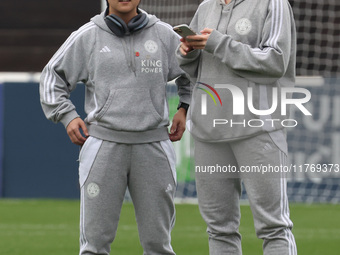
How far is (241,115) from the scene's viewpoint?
13.7 ft

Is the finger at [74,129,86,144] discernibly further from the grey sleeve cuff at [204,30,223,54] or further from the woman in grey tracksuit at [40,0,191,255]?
the grey sleeve cuff at [204,30,223,54]

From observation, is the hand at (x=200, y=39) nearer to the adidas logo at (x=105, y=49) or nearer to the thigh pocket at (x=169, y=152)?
the adidas logo at (x=105, y=49)

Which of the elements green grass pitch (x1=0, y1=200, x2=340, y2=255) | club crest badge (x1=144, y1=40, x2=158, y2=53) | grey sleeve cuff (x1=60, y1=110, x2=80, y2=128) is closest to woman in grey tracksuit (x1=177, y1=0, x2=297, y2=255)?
club crest badge (x1=144, y1=40, x2=158, y2=53)

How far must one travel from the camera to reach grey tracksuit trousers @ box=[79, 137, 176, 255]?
437cm

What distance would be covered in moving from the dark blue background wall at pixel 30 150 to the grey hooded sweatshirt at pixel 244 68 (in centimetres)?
742

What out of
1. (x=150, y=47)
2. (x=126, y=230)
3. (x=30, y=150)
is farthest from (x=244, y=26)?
(x=30, y=150)

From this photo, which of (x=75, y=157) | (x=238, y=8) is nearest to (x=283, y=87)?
(x=238, y=8)

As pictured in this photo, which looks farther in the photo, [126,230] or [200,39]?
[126,230]

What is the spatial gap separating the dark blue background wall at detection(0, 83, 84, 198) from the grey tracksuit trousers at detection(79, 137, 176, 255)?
7186mm

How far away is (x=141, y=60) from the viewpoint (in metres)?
4.43

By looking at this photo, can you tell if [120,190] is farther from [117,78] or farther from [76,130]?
[117,78]

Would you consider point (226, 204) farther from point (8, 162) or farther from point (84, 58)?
point (8, 162)

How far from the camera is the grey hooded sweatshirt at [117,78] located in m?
4.38

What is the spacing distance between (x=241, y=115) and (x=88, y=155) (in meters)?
0.76
